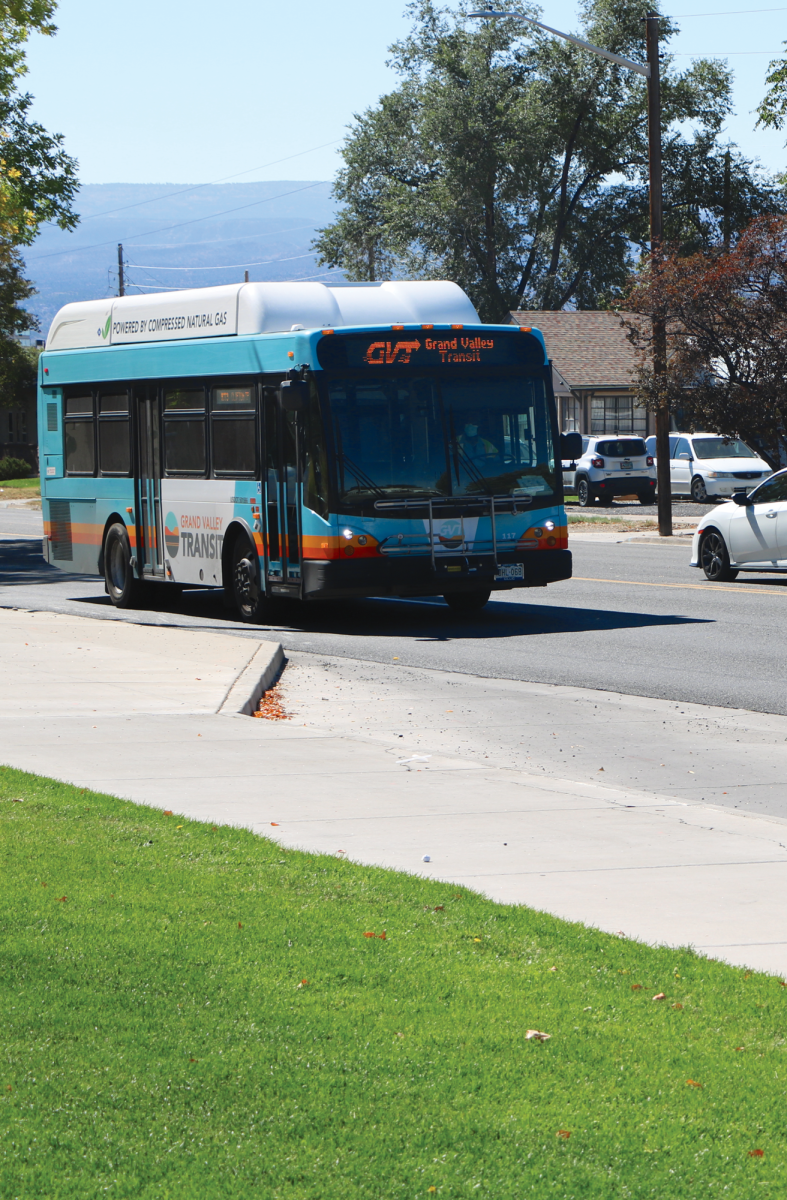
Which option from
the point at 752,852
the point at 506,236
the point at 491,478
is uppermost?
the point at 506,236

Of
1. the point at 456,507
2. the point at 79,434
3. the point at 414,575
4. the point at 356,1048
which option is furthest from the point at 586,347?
the point at 356,1048

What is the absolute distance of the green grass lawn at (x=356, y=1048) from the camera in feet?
12.7

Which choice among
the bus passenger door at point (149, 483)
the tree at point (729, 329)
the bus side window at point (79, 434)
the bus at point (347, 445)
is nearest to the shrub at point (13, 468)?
the tree at point (729, 329)

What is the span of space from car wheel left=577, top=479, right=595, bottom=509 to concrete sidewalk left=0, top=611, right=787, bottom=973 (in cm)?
3006

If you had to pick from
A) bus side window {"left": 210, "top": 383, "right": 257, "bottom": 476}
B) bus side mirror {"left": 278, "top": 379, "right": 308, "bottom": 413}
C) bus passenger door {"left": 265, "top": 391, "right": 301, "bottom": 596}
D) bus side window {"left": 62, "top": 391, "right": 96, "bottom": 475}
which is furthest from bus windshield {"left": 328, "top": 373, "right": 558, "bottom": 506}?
bus side window {"left": 62, "top": 391, "right": 96, "bottom": 475}

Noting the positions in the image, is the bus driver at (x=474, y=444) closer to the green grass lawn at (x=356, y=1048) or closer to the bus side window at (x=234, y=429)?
the bus side window at (x=234, y=429)

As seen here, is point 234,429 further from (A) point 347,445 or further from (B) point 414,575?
(B) point 414,575

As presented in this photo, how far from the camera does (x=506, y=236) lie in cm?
6975

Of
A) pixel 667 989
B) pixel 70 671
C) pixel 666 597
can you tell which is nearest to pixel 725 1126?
pixel 667 989

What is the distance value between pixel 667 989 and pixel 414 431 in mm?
11442

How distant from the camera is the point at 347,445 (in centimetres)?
1595

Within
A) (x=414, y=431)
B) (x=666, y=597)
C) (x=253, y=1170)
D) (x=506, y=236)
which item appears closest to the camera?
(x=253, y=1170)

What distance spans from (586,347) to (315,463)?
4447 centimetres

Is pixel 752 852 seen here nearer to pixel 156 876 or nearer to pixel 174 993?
pixel 156 876
